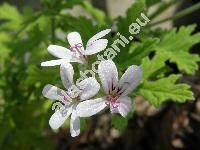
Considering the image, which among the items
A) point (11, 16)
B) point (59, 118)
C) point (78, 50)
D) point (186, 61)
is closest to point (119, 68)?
point (78, 50)

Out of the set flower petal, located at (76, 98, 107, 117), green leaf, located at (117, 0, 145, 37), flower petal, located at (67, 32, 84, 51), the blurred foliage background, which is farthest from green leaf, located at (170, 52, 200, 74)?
flower petal, located at (76, 98, 107, 117)

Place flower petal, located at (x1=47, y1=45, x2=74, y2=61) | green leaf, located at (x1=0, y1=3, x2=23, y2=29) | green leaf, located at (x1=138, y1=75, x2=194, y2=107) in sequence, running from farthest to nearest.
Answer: green leaf, located at (x1=0, y1=3, x2=23, y2=29) → green leaf, located at (x1=138, y1=75, x2=194, y2=107) → flower petal, located at (x1=47, y1=45, x2=74, y2=61)

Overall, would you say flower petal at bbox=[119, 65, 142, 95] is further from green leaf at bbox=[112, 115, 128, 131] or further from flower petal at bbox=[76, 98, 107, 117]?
green leaf at bbox=[112, 115, 128, 131]

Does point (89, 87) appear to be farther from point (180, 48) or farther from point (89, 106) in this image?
point (180, 48)

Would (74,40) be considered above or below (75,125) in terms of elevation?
above

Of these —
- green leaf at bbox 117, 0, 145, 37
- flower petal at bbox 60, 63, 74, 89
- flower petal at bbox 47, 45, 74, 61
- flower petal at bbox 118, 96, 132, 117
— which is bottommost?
flower petal at bbox 118, 96, 132, 117

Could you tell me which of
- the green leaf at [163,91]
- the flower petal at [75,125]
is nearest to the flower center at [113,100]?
the flower petal at [75,125]

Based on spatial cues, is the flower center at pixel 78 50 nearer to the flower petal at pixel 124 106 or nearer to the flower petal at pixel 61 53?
the flower petal at pixel 61 53
